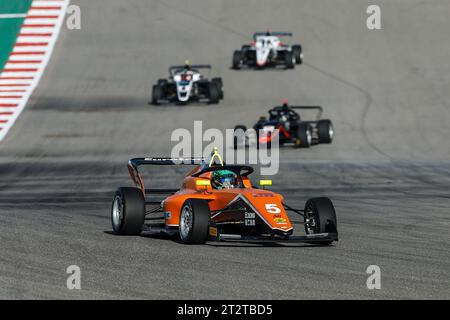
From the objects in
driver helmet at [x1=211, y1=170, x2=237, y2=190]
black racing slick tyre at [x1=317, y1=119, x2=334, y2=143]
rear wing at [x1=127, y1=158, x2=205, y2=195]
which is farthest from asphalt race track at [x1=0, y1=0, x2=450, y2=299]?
driver helmet at [x1=211, y1=170, x2=237, y2=190]

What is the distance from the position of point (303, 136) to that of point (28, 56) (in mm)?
15976

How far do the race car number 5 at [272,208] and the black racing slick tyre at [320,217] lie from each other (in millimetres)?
637

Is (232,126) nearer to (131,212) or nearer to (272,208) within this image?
(131,212)

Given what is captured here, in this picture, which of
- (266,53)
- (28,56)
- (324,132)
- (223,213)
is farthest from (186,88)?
(223,213)

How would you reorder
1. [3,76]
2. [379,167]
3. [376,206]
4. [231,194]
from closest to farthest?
[231,194], [376,206], [379,167], [3,76]

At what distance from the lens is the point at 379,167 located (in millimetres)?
29328

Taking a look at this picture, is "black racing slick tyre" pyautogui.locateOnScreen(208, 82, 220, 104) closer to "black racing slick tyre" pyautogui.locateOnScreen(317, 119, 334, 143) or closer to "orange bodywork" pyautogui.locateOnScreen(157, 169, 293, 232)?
"black racing slick tyre" pyautogui.locateOnScreen(317, 119, 334, 143)

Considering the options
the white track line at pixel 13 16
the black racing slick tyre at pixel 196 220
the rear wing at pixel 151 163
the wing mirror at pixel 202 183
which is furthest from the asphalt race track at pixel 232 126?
the white track line at pixel 13 16

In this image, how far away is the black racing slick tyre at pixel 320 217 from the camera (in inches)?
589

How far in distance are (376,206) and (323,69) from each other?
22.6 m

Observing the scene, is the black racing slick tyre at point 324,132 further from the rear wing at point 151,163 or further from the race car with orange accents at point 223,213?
the race car with orange accents at point 223,213

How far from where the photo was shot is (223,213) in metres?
15.4
